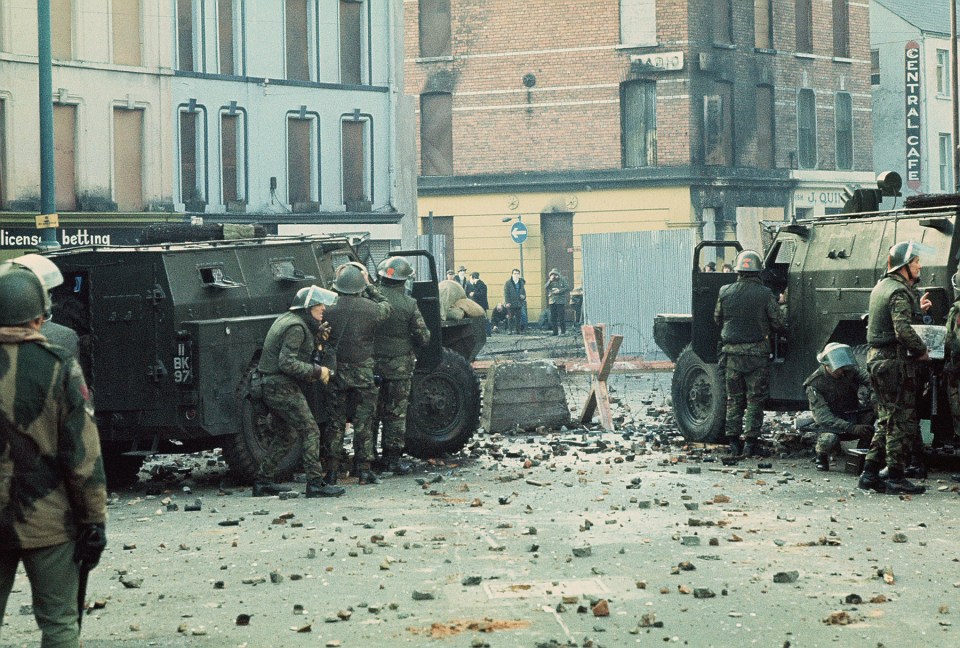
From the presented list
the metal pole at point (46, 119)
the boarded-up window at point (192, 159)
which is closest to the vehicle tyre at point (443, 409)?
the metal pole at point (46, 119)

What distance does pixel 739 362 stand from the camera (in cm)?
1508

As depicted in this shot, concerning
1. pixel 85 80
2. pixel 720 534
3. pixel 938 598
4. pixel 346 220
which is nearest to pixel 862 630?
pixel 938 598

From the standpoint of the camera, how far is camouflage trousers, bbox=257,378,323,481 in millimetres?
13062

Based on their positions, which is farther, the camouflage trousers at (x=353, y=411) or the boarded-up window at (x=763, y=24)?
the boarded-up window at (x=763, y=24)

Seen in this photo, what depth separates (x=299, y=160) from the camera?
37.6 meters

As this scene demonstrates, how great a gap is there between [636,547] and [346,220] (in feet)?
93.7

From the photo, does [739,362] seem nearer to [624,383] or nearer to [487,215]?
[624,383]

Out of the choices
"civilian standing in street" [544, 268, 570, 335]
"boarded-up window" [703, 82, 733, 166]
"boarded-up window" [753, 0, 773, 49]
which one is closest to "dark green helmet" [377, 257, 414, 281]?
"civilian standing in street" [544, 268, 570, 335]

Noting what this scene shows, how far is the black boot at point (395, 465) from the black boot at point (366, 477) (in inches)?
19.6

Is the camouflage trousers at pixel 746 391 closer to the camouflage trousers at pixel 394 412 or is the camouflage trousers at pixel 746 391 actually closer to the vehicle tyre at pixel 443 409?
the vehicle tyre at pixel 443 409

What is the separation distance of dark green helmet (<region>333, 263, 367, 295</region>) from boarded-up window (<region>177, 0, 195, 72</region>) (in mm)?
21996

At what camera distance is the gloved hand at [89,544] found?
598 cm

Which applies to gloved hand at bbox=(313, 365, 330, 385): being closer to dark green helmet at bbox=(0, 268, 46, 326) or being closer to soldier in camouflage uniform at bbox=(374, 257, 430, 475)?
soldier in camouflage uniform at bbox=(374, 257, 430, 475)

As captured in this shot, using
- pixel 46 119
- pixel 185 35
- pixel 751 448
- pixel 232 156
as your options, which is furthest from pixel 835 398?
pixel 185 35
